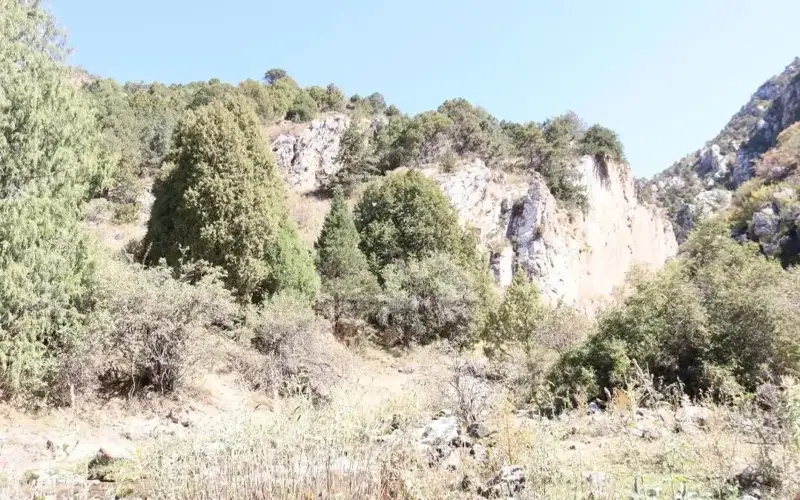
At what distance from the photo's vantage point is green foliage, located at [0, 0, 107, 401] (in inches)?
381

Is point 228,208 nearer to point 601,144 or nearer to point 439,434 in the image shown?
point 439,434

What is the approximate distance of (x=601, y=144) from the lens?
156 ft

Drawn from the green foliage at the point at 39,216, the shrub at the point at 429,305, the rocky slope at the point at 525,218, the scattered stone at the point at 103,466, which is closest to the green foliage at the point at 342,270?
the shrub at the point at 429,305

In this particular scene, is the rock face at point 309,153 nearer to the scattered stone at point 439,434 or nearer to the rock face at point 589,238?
the rock face at point 589,238

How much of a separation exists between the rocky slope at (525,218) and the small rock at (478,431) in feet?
90.8

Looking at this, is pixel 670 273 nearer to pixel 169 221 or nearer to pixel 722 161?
pixel 169 221

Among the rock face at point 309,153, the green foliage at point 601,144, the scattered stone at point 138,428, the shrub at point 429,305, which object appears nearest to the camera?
the scattered stone at point 138,428

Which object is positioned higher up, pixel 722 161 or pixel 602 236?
pixel 722 161

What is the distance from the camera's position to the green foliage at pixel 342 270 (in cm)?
2219

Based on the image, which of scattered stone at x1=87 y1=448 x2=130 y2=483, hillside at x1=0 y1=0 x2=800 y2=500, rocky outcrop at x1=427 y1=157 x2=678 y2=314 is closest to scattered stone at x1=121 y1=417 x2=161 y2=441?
hillside at x1=0 y1=0 x2=800 y2=500

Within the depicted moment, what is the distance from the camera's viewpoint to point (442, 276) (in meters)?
24.6

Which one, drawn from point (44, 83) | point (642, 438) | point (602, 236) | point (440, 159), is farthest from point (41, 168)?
point (602, 236)

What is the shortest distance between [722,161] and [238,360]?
90.6 metres

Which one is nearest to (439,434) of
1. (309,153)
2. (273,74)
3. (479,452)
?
(479,452)
